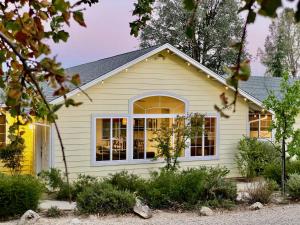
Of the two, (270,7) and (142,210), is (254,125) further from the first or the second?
(270,7)

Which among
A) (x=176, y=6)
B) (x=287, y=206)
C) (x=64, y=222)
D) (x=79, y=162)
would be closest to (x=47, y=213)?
(x=64, y=222)

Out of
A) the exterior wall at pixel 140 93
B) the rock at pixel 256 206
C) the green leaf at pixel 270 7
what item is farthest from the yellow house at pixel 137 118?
the green leaf at pixel 270 7

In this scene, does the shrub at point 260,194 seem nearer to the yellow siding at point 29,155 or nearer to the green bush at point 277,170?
the green bush at point 277,170

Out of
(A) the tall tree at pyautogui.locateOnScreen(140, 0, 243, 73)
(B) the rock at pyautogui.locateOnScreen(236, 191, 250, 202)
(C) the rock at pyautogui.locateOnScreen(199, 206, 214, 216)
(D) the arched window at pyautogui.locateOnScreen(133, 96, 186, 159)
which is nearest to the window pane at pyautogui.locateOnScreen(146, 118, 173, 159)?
(D) the arched window at pyautogui.locateOnScreen(133, 96, 186, 159)

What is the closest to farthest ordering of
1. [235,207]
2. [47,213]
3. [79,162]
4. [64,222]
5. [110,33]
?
[64,222] < [47,213] < [235,207] < [79,162] < [110,33]

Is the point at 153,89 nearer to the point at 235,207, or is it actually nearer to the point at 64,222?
the point at 235,207

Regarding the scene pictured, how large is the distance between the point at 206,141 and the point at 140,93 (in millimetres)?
2952

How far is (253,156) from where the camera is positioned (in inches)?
595

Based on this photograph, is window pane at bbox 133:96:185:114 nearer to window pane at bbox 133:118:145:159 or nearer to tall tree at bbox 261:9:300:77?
window pane at bbox 133:118:145:159

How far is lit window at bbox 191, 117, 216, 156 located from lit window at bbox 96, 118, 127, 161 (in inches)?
97.9

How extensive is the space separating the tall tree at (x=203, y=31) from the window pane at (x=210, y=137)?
51.9ft

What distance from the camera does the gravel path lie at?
8.51 meters

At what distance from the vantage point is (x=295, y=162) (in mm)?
13281

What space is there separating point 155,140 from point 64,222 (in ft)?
19.2
